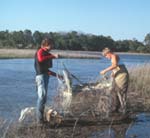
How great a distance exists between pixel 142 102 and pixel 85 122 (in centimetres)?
379

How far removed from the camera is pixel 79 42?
79.3 metres

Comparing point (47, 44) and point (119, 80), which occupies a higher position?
point (47, 44)

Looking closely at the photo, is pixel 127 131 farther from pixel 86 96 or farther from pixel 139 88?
pixel 139 88

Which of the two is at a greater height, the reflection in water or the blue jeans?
the blue jeans

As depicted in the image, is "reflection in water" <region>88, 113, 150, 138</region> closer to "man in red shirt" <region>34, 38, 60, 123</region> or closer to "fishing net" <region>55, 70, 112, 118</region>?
"fishing net" <region>55, 70, 112, 118</region>

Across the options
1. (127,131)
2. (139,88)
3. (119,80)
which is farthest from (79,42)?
(127,131)

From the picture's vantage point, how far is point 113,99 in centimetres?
1070

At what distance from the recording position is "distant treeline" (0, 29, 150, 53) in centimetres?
7800

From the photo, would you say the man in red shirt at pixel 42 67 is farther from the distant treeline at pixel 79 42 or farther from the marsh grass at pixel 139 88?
the distant treeline at pixel 79 42

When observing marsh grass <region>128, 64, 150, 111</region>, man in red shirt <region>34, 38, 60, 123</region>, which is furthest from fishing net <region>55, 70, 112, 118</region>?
marsh grass <region>128, 64, 150, 111</region>

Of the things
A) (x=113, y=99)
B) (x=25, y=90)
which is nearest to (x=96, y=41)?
(x=25, y=90)

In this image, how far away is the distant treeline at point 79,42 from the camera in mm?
78000

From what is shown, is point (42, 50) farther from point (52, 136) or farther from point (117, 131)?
point (117, 131)

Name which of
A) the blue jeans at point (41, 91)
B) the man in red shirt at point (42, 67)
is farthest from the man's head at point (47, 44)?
the blue jeans at point (41, 91)
